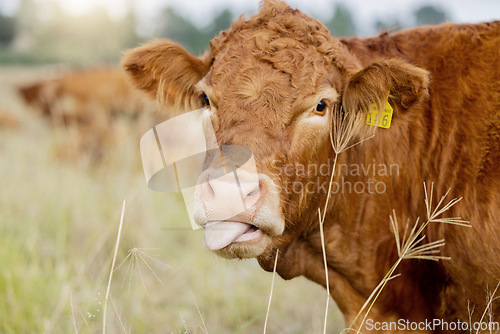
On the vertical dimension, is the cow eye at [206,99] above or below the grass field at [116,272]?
above

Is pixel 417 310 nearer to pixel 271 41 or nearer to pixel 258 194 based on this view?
pixel 258 194

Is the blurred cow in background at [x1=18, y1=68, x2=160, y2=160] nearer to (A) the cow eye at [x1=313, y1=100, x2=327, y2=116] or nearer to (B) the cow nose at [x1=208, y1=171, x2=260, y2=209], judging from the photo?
(A) the cow eye at [x1=313, y1=100, x2=327, y2=116]

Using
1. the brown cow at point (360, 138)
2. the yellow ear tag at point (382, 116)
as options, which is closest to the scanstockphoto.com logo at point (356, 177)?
the brown cow at point (360, 138)

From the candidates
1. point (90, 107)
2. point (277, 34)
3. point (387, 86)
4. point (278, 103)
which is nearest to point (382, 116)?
point (387, 86)

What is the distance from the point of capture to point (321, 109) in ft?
8.19

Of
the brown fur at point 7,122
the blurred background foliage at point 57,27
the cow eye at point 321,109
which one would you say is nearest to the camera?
the cow eye at point 321,109

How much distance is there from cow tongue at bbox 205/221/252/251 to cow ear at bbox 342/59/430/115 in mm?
1041

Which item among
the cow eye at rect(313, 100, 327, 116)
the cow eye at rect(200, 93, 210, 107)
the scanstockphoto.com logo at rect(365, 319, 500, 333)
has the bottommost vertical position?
the scanstockphoto.com logo at rect(365, 319, 500, 333)

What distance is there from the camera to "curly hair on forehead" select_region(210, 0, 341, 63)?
2.57 metres

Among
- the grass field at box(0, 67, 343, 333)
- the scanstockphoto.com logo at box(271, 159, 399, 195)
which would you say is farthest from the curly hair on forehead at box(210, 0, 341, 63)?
the grass field at box(0, 67, 343, 333)

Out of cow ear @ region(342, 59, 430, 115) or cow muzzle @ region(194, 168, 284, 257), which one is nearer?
cow muzzle @ region(194, 168, 284, 257)

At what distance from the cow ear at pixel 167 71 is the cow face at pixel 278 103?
0.04m

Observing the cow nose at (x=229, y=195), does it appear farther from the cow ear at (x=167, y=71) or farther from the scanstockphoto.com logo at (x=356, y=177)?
the cow ear at (x=167, y=71)

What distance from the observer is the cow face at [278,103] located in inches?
82.4
